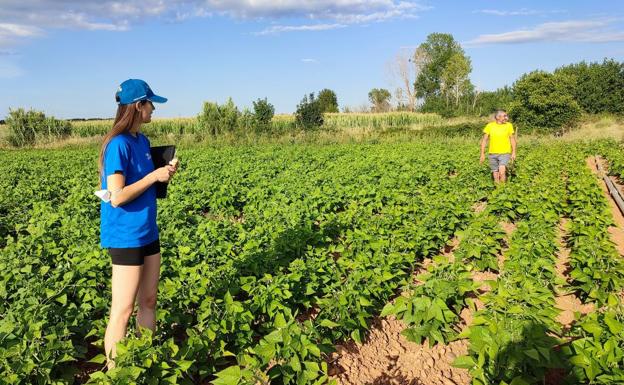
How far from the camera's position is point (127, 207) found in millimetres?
2740

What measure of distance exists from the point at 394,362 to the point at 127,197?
2.46 metres

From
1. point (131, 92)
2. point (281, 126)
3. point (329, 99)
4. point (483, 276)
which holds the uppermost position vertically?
point (329, 99)

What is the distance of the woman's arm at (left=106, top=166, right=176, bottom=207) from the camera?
2608 millimetres

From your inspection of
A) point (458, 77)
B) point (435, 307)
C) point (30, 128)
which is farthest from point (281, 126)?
point (458, 77)

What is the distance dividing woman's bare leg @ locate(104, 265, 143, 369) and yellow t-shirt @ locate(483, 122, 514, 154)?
7817 mm

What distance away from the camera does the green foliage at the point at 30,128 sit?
2764 centimetres

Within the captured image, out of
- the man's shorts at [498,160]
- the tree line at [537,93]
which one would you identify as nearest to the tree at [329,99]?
the tree line at [537,93]

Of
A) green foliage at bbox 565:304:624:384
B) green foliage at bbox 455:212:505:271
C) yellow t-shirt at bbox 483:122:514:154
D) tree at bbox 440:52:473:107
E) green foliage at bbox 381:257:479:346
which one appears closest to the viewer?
green foliage at bbox 565:304:624:384

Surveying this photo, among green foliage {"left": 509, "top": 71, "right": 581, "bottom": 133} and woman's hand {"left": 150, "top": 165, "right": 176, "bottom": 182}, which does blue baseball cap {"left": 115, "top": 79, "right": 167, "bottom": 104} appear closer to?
woman's hand {"left": 150, "top": 165, "right": 176, "bottom": 182}

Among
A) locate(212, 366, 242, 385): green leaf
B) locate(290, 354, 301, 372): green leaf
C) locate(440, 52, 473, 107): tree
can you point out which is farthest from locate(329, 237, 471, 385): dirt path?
locate(440, 52, 473, 107): tree

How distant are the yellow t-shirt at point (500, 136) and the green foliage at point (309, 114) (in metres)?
21.3

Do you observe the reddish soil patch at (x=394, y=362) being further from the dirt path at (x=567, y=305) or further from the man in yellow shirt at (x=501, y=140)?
the man in yellow shirt at (x=501, y=140)

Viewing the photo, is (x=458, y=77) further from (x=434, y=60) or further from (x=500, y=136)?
(x=500, y=136)

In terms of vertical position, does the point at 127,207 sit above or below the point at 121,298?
above
